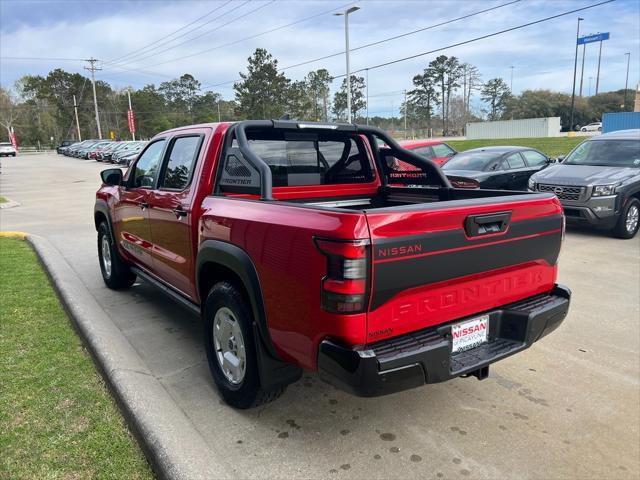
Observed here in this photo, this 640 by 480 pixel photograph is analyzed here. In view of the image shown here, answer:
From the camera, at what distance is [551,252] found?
3.23 m

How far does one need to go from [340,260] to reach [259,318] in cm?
81

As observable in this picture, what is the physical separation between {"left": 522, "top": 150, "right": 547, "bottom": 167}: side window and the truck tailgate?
9.29m

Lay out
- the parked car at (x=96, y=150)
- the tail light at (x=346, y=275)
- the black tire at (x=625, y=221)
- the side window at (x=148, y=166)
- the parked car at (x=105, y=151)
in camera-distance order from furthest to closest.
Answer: the parked car at (x=96, y=150), the parked car at (x=105, y=151), the black tire at (x=625, y=221), the side window at (x=148, y=166), the tail light at (x=346, y=275)

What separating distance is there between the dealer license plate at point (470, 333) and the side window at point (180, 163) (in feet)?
7.69

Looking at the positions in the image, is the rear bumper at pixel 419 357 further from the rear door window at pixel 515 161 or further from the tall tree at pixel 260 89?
the tall tree at pixel 260 89

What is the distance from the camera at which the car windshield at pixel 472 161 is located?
439 inches

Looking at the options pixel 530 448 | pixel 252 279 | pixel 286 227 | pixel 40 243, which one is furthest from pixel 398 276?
pixel 40 243

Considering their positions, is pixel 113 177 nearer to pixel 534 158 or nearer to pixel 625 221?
pixel 625 221

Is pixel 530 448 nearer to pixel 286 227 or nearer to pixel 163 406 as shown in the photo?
pixel 286 227

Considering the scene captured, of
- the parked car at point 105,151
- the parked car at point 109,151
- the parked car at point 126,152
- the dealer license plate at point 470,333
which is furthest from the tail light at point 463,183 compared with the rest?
the parked car at point 105,151

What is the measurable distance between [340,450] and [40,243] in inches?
284

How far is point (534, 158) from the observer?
469 inches

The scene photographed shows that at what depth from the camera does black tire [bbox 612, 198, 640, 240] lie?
8734 millimetres

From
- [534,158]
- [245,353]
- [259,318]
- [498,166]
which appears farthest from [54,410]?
[534,158]
